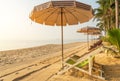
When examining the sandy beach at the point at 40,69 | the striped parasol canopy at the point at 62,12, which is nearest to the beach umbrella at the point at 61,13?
the striped parasol canopy at the point at 62,12

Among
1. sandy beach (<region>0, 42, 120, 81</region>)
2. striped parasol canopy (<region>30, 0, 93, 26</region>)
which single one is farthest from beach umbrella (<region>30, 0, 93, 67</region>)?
sandy beach (<region>0, 42, 120, 81</region>)

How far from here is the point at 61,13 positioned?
8375mm

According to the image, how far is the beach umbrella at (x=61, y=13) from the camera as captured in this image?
686cm

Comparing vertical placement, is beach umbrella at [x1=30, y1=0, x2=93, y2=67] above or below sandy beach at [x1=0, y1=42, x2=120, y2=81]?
above

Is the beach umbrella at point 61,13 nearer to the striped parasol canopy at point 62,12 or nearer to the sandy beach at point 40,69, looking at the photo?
the striped parasol canopy at point 62,12

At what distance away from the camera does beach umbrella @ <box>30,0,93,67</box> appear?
22.5 ft

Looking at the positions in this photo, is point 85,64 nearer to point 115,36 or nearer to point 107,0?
point 115,36

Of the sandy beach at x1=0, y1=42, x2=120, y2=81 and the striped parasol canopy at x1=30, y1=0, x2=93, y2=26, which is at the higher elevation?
the striped parasol canopy at x1=30, y1=0, x2=93, y2=26

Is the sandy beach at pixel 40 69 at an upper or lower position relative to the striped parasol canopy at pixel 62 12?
lower

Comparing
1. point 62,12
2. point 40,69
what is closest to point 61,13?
point 62,12

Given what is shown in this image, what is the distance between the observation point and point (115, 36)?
9820mm

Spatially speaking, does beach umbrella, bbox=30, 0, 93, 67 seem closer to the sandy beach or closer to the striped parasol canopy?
the striped parasol canopy

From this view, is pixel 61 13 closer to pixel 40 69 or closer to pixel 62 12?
pixel 62 12

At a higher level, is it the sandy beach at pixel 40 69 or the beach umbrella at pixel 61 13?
the beach umbrella at pixel 61 13
